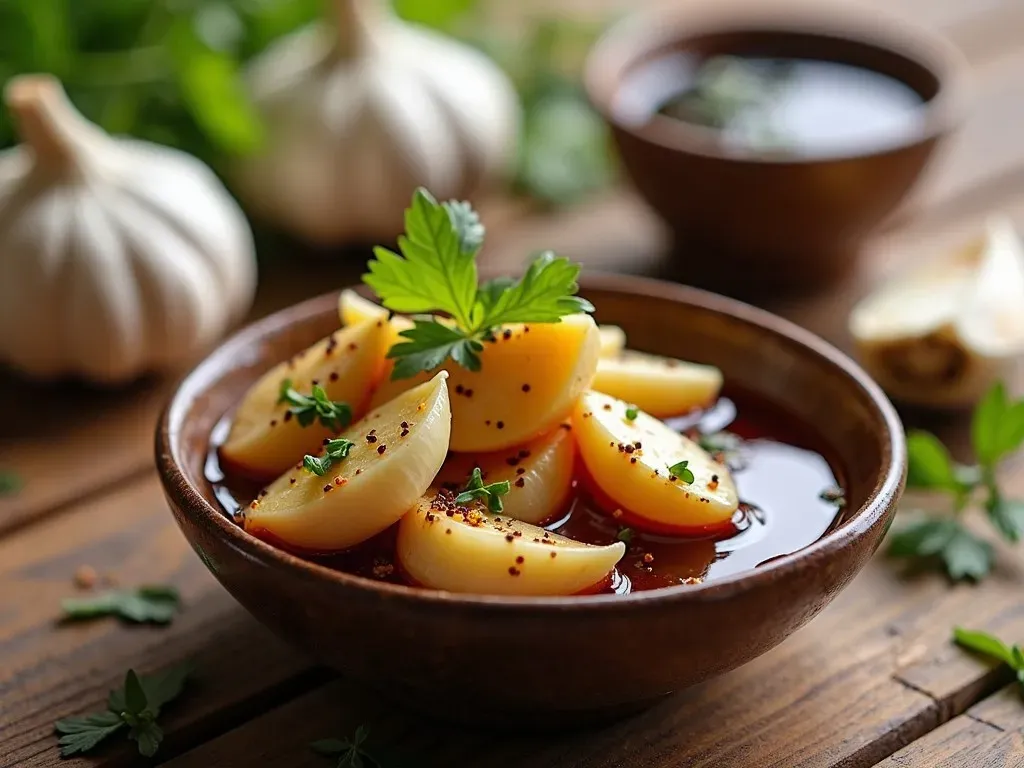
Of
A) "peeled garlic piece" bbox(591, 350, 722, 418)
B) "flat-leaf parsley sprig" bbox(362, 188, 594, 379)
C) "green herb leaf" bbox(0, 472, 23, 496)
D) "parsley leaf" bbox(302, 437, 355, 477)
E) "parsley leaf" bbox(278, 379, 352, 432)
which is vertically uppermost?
"flat-leaf parsley sprig" bbox(362, 188, 594, 379)

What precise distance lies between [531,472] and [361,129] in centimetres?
116

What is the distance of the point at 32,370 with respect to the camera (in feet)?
6.86

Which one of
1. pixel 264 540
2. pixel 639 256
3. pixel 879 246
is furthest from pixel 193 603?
pixel 879 246

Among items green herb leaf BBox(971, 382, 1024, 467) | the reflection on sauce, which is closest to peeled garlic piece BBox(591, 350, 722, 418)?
green herb leaf BBox(971, 382, 1024, 467)

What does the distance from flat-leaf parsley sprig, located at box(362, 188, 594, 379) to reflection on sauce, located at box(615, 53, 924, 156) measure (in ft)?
3.17

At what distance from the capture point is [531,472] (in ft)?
4.47

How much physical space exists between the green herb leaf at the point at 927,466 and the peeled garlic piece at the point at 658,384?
326 millimetres

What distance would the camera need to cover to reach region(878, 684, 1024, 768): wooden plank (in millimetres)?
1363

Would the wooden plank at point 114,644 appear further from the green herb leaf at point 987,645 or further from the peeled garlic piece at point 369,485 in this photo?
the green herb leaf at point 987,645

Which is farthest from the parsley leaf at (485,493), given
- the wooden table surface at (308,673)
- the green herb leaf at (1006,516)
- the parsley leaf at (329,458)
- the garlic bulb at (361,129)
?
the garlic bulb at (361,129)

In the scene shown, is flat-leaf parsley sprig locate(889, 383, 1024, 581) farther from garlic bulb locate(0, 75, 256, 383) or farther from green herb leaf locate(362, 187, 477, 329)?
garlic bulb locate(0, 75, 256, 383)

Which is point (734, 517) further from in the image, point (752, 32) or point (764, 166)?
point (752, 32)

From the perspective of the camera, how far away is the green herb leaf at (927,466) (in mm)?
1755

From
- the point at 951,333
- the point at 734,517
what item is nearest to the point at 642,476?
the point at 734,517
